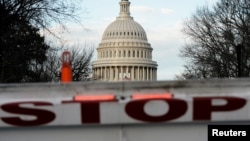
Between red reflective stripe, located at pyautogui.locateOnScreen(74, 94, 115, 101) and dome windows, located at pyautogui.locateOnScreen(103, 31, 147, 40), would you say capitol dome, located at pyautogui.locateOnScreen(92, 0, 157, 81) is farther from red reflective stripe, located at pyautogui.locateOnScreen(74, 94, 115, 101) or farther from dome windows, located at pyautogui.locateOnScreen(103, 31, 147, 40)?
red reflective stripe, located at pyautogui.locateOnScreen(74, 94, 115, 101)

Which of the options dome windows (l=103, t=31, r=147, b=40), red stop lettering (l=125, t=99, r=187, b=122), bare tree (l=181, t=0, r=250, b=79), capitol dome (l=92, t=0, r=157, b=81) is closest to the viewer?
red stop lettering (l=125, t=99, r=187, b=122)

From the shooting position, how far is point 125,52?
125938 mm

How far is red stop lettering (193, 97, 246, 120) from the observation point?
3.51 m

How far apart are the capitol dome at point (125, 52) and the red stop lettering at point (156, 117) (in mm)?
105918

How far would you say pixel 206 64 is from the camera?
43219 mm

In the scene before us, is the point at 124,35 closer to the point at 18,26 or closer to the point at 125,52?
the point at 125,52

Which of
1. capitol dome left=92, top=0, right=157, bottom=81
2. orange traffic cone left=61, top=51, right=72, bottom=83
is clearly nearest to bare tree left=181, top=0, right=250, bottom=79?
orange traffic cone left=61, top=51, right=72, bottom=83

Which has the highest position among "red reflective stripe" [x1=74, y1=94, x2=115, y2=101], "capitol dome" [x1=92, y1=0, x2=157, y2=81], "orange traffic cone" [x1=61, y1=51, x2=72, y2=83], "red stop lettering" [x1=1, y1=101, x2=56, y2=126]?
"capitol dome" [x1=92, y1=0, x2=157, y2=81]

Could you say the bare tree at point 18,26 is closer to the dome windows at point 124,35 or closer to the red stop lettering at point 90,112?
the red stop lettering at point 90,112

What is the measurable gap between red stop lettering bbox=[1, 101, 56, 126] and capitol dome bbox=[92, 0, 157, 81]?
4167 inches

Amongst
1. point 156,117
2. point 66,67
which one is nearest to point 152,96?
point 156,117

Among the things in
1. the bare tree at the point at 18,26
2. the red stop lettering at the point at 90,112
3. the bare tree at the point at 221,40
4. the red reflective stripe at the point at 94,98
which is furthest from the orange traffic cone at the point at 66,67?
the bare tree at the point at 221,40

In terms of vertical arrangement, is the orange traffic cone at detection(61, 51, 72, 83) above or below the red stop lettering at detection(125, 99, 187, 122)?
above

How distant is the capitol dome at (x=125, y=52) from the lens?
383 feet
